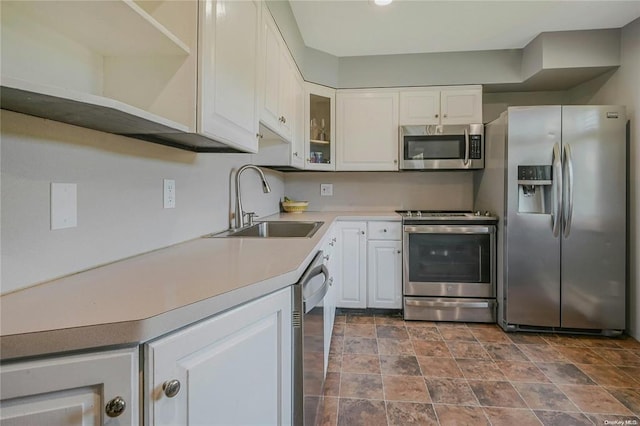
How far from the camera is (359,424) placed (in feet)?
4.85

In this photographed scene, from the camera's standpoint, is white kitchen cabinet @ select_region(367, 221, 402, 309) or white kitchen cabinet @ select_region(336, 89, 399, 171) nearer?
white kitchen cabinet @ select_region(367, 221, 402, 309)

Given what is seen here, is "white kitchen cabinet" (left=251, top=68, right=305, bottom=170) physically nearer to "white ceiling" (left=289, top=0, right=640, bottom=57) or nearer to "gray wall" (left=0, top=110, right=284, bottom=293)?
"white ceiling" (left=289, top=0, right=640, bottom=57)

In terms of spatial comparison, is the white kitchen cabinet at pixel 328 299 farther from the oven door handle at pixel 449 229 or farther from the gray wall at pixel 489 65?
the gray wall at pixel 489 65

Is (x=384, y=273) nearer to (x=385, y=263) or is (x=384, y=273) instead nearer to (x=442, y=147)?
(x=385, y=263)

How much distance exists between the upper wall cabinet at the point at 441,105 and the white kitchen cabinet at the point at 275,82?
1202 mm

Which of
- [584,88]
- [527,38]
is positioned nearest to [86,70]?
[527,38]

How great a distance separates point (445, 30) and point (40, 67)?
269 cm

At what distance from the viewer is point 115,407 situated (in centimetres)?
53

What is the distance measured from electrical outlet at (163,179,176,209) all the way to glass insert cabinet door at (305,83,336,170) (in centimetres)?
167

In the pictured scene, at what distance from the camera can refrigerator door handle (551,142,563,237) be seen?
7.57 feet

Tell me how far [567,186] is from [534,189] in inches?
7.8

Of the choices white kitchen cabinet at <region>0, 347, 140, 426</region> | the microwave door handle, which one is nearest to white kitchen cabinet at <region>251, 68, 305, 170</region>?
the microwave door handle

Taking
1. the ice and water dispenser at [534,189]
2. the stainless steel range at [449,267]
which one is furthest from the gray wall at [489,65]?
the stainless steel range at [449,267]

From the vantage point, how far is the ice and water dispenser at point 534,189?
7.75 ft
